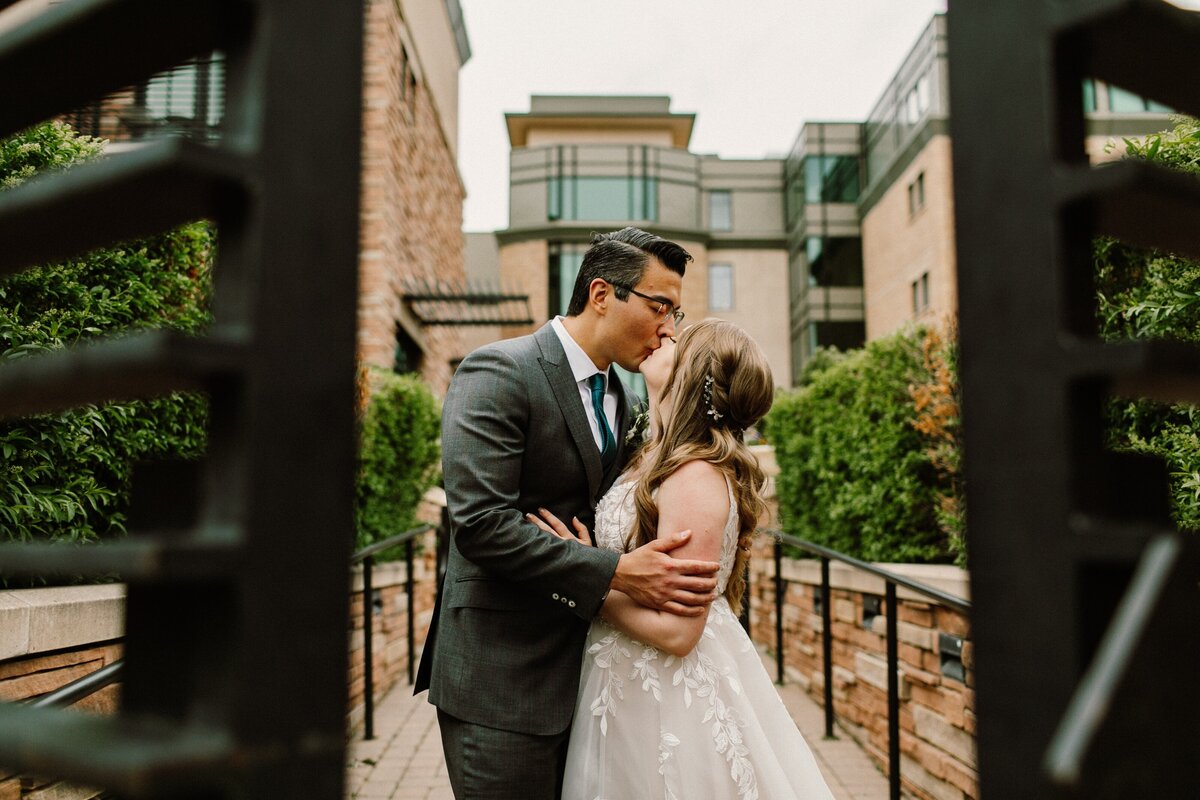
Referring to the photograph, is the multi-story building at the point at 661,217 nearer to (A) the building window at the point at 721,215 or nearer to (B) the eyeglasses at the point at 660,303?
(A) the building window at the point at 721,215

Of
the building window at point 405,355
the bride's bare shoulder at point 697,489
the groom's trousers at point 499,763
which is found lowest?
the groom's trousers at point 499,763

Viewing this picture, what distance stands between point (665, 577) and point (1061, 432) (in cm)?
182

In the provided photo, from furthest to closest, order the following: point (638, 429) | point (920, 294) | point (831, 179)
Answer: point (831, 179) < point (920, 294) < point (638, 429)

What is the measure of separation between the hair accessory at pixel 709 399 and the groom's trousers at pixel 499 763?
1.03 meters

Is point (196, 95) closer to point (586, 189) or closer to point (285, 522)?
point (285, 522)

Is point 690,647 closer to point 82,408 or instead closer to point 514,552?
point 514,552

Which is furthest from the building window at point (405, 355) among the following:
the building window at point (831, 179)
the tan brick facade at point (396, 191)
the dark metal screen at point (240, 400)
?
the building window at point (831, 179)

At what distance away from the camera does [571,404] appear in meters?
2.60

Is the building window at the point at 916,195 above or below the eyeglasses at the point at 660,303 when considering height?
above

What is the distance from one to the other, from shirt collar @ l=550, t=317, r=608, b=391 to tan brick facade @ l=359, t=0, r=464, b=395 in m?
5.31

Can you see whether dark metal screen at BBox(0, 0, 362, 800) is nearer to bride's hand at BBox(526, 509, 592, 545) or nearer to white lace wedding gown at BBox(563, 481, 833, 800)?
bride's hand at BBox(526, 509, 592, 545)

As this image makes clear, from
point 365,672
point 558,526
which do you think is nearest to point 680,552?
point 558,526

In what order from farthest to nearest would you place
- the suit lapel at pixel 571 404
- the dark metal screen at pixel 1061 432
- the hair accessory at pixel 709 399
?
the hair accessory at pixel 709 399 → the suit lapel at pixel 571 404 → the dark metal screen at pixel 1061 432

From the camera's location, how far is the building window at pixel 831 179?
2870cm
